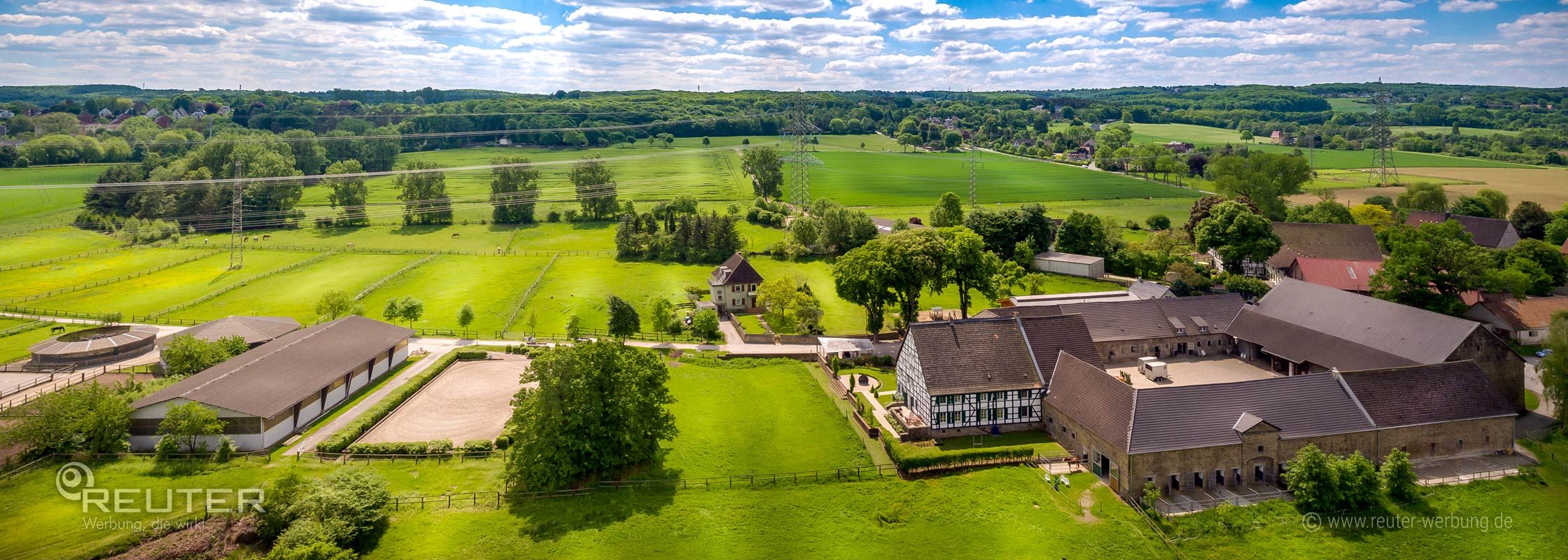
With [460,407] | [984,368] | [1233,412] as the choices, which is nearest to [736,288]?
[460,407]

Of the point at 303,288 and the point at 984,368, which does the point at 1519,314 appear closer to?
the point at 984,368

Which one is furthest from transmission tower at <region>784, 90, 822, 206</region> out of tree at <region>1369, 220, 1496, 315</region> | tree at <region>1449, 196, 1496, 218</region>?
tree at <region>1449, 196, 1496, 218</region>

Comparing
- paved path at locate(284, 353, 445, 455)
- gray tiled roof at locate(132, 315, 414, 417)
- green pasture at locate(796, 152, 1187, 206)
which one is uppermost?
green pasture at locate(796, 152, 1187, 206)

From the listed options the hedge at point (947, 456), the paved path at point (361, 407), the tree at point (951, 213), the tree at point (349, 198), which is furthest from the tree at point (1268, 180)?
the tree at point (349, 198)

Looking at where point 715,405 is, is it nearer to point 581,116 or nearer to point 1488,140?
point 581,116

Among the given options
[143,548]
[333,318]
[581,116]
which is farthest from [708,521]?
[581,116]

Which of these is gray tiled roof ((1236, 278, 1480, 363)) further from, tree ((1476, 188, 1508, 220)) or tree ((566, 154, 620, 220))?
tree ((566, 154, 620, 220))
